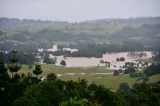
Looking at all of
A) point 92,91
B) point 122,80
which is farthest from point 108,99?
point 122,80

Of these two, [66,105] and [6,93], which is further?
[6,93]

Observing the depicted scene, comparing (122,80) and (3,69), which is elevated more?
(3,69)

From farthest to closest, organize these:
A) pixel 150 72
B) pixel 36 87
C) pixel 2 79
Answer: pixel 150 72, pixel 2 79, pixel 36 87

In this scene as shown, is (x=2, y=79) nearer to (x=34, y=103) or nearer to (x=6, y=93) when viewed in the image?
(x=6, y=93)

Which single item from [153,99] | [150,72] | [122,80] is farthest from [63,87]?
[150,72]

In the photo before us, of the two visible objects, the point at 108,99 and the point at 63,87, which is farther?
the point at 63,87

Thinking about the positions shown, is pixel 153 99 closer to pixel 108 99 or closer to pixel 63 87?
pixel 108 99

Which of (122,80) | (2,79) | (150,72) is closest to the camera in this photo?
(2,79)

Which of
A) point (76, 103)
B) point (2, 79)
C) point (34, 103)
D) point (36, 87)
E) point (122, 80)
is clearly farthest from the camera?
point (122, 80)

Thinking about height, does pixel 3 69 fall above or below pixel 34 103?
above
